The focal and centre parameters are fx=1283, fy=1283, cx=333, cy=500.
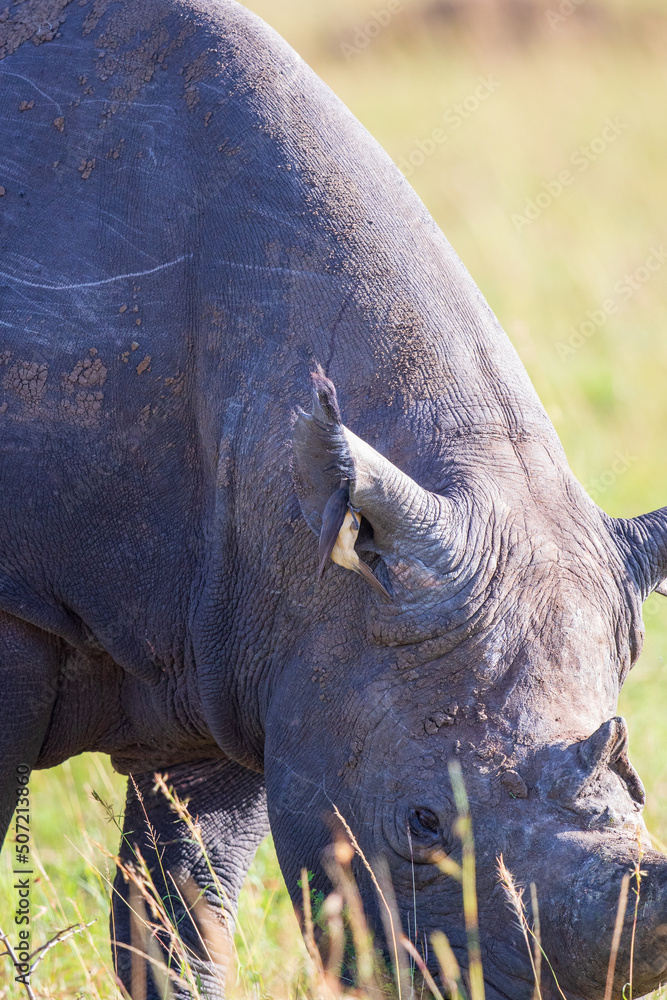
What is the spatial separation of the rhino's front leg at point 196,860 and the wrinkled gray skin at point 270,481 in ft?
1.88

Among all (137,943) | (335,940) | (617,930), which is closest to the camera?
(617,930)

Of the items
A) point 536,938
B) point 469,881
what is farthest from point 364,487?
point 536,938

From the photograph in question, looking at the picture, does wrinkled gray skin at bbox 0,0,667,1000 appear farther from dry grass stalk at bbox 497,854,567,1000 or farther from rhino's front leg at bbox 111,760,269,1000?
rhino's front leg at bbox 111,760,269,1000

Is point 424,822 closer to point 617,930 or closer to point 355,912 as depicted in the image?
point 355,912

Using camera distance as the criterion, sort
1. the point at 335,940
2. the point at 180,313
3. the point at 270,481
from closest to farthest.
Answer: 1. the point at 335,940
2. the point at 270,481
3. the point at 180,313

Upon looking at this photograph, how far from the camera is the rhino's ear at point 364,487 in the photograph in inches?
108

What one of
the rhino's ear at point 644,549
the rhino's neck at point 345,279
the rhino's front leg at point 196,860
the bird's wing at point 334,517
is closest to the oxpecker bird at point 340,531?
the bird's wing at point 334,517

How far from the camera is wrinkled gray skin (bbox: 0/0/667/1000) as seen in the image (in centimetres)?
296

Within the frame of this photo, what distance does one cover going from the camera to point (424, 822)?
299cm

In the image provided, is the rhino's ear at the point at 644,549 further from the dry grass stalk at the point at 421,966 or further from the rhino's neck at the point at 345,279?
the dry grass stalk at the point at 421,966

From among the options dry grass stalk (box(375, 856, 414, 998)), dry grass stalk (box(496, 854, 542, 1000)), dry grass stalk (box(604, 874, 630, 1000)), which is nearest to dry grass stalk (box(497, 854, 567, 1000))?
dry grass stalk (box(496, 854, 542, 1000))

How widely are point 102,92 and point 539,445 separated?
1.56 meters

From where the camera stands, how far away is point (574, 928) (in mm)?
2719

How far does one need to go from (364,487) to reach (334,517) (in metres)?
0.11
